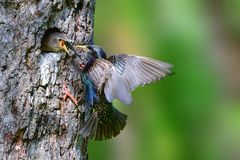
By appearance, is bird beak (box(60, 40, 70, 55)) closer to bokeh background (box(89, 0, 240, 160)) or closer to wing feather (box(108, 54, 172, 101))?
wing feather (box(108, 54, 172, 101))

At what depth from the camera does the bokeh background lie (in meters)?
6.76

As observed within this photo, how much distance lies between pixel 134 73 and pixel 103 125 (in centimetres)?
43

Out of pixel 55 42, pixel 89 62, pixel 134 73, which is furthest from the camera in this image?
pixel 89 62

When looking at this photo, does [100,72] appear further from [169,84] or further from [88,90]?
[169,84]

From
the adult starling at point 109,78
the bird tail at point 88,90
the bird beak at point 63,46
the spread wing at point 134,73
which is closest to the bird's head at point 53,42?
the bird beak at point 63,46

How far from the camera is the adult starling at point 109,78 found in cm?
465

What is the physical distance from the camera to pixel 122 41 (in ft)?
23.4

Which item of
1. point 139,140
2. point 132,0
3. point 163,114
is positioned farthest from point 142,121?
point 132,0

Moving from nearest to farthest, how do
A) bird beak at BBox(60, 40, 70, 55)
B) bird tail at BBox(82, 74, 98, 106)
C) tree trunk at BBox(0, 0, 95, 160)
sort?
1. tree trunk at BBox(0, 0, 95, 160)
2. bird beak at BBox(60, 40, 70, 55)
3. bird tail at BBox(82, 74, 98, 106)

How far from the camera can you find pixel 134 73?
15.6 ft

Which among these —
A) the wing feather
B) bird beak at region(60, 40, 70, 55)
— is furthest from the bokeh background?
bird beak at region(60, 40, 70, 55)

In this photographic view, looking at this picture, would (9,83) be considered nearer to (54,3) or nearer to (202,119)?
(54,3)

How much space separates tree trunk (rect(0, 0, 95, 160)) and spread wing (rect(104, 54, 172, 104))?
25cm

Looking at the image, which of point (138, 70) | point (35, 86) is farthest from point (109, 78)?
point (35, 86)
